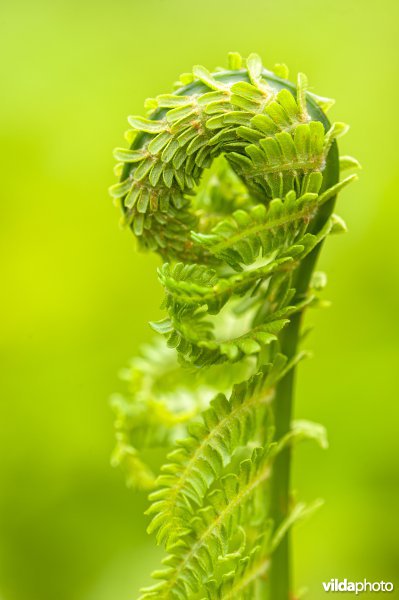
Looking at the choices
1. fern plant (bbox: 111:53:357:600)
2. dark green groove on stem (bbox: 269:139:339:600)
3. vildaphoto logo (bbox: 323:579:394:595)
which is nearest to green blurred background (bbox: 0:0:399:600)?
vildaphoto logo (bbox: 323:579:394:595)

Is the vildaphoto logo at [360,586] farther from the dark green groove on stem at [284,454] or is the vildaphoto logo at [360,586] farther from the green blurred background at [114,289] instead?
the dark green groove on stem at [284,454]

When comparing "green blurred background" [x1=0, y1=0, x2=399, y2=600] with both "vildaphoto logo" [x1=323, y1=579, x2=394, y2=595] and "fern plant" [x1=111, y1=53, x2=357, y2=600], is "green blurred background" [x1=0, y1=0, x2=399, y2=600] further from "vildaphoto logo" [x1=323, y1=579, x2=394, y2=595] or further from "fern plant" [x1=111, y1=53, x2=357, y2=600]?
"fern plant" [x1=111, y1=53, x2=357, y2=600]

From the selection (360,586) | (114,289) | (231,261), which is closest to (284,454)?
(231,261)

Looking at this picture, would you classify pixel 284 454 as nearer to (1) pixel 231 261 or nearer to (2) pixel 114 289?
(1) pixel 231 261

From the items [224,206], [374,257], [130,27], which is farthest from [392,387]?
[130,27]

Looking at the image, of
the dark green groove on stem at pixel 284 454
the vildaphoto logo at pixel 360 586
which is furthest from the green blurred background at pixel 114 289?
the dark green groove on stem at pixel 284 454
